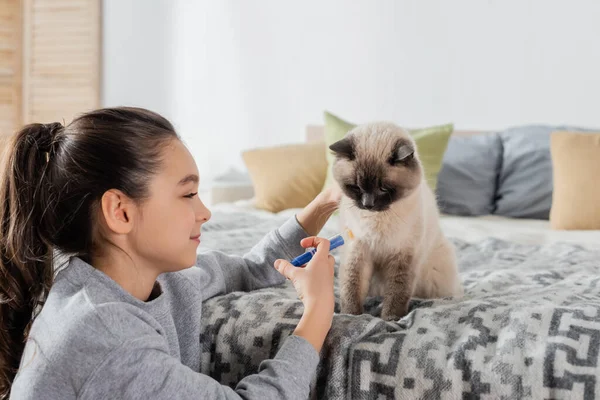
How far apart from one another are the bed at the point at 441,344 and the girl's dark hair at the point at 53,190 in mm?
326

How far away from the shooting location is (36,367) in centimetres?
90

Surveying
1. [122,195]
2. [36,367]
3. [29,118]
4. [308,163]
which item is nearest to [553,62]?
[308,163]

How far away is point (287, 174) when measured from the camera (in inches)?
119

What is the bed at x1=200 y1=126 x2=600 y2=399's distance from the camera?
0.97 meters

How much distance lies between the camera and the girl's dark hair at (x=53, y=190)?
1001 millimetres

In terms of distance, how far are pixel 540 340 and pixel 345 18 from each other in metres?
3.12

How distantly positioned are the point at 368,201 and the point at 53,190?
24.9 inches

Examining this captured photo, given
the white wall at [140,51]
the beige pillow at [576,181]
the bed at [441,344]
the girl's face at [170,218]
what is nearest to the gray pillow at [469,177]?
the beige pillow at [576,181]

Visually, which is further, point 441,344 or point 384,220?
point 384,220

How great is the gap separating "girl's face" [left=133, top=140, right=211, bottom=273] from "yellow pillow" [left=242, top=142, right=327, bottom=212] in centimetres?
180

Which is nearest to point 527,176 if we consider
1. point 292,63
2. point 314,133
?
point 314,133

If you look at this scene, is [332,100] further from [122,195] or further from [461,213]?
[122,195]

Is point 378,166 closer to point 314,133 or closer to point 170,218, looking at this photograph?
point 170,218

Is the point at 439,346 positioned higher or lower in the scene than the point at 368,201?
lower
